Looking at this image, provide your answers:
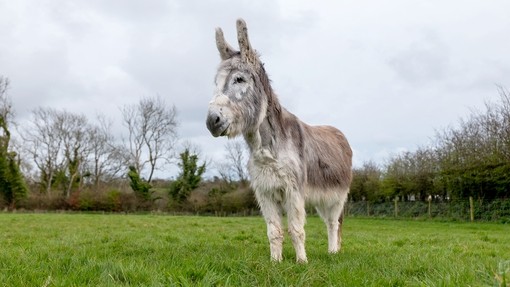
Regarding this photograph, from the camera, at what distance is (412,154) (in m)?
37.8

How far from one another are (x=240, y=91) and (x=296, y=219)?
1.75 meters

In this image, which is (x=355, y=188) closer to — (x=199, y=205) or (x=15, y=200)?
(x=199, y=205)

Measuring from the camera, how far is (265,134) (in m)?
5.38

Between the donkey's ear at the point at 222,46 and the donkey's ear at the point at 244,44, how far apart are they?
1.02 ft

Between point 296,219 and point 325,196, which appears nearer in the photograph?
point 296,219

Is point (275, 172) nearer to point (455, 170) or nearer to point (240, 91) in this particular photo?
point (240, 91)

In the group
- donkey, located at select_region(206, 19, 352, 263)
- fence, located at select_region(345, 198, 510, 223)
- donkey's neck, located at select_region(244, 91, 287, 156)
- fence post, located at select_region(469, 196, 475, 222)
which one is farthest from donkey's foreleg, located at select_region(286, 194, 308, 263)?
fence post, located at select_region(469, 196, 475, 222)

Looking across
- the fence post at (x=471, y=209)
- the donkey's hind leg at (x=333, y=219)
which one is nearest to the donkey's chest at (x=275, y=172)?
the donkey's hind leg at (x=333, y=219)

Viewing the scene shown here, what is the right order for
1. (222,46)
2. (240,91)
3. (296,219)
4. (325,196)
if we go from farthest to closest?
(325,196) → (222,46) → (296,219) → (240,91)

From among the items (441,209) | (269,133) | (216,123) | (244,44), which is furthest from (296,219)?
(441,209)

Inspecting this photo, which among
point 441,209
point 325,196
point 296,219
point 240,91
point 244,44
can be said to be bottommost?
point 441,209

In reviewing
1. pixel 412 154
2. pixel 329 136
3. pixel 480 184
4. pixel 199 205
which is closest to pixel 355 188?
pixel 412 154

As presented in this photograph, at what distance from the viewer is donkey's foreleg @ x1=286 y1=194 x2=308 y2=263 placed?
17.5 ft

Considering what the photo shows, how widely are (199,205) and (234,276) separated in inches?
1591
